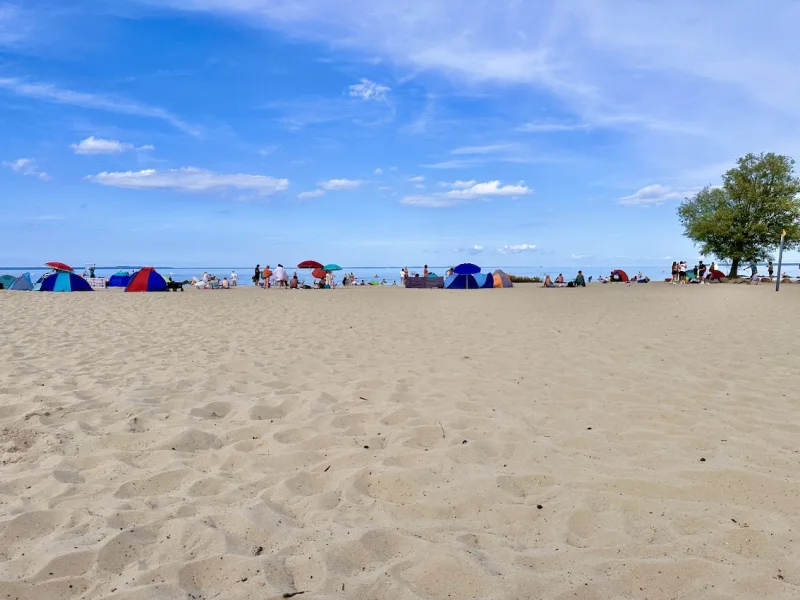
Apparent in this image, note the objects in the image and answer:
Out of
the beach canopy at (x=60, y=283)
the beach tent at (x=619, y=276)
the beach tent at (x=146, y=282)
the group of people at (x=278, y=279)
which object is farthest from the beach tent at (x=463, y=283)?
the beach canopy at (x=60, y=283)

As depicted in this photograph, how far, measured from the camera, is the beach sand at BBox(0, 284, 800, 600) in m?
2.19

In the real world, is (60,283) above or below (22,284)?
above

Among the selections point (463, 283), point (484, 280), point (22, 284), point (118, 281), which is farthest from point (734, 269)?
point (22, 284)

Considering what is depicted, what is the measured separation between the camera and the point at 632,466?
3.33 metres

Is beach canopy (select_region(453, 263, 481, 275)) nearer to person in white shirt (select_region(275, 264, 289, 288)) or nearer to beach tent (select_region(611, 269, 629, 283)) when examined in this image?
person in white shirt (select_region(275, 264, 289, 288))

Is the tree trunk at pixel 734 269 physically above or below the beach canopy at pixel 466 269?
above

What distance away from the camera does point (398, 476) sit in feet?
10.3

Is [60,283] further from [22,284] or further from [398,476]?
[398,476]

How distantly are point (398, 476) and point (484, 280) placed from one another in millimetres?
26230

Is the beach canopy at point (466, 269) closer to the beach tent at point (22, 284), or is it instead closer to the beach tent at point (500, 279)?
the beach tent at point (500, 279)

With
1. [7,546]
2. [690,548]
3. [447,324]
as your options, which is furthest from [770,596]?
[447,324]

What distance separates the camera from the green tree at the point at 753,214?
32875mm

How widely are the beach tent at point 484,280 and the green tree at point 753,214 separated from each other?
16026 millimetres

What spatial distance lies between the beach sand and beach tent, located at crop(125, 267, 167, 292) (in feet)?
56.4
